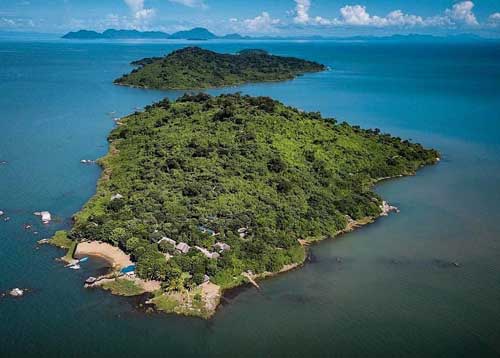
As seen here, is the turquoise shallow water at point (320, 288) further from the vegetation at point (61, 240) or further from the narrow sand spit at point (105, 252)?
the vegetation at point (61, 240)

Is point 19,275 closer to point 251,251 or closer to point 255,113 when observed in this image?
point 251,251

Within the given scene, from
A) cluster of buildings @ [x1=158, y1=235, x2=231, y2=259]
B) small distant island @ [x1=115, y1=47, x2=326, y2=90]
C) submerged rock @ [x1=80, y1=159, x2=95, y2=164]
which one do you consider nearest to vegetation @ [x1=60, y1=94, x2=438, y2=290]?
cluster of buildings @ [x1=158, y1=235, x2=231, y2=259]

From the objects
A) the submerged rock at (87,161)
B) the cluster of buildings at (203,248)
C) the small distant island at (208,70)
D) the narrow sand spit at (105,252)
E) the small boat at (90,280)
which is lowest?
the small boat at (90,280)

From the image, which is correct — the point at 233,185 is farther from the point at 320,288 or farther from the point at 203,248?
the point at 320,288

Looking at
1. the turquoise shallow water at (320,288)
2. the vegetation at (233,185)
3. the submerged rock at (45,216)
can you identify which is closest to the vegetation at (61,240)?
the vegetation at (233,185)

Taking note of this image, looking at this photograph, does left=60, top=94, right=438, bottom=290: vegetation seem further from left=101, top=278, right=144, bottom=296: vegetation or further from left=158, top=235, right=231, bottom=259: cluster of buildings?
left=101, top=278, right=144, bottom=296: vegetation

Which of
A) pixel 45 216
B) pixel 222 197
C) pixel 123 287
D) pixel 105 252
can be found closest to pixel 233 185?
pixel 222 197
